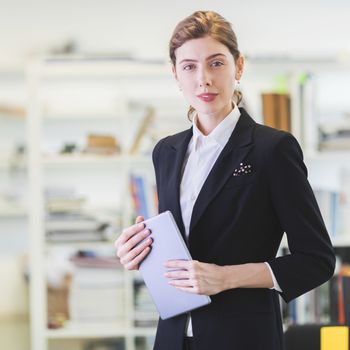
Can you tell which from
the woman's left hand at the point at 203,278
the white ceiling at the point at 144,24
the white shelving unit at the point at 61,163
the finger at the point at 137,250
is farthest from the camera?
the white ceiling at the point at 144,24

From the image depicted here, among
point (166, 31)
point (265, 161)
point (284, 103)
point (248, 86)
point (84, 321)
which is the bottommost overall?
point (84, 321)

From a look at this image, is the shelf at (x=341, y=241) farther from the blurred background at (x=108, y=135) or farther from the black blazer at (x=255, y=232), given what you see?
the black blazer at (x=255, y=232)

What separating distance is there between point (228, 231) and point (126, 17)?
14.6 ft

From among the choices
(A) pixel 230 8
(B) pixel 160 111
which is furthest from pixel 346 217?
(A) pixel 230 8

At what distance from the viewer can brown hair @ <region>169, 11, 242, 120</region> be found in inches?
45.8

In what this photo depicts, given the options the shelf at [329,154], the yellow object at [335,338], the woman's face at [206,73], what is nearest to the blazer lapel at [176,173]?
the woman's face at [206,73]

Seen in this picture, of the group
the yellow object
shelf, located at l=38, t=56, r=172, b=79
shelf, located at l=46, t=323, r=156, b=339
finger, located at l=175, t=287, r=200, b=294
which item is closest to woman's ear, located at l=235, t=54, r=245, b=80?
finger, located at l=175, t=287, r=200, b=294

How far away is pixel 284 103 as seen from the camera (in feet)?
9.20

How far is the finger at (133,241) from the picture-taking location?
3.99 feet

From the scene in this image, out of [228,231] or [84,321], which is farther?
[84,321]

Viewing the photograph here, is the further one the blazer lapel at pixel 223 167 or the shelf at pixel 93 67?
the shelf at pixel 93 67

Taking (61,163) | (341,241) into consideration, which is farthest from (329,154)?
(61,163)

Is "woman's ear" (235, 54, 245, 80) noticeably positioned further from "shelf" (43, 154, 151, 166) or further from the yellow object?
"shelf" (43, 154, 151, 166)

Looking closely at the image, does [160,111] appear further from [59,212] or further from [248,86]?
[248,86]
